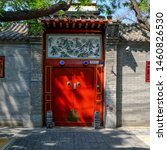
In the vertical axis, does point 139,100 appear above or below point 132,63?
below

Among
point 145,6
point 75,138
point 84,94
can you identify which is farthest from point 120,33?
point 75,138

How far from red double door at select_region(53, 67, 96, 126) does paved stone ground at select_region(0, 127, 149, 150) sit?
50cm

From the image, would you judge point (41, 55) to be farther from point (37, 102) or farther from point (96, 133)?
point (96, 133)

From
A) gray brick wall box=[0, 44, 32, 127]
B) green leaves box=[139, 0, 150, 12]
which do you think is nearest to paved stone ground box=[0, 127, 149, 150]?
gray brick wall box=[0, 44, 32, 127]

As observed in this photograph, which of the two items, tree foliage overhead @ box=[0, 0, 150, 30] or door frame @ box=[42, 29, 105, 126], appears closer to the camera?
tree foliage overhead @ box=[0, 0, 150, 30]

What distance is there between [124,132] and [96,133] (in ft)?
3.23

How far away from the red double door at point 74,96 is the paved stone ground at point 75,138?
1.64 ft

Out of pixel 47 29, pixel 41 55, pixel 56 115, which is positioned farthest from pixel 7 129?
pixel 47 29

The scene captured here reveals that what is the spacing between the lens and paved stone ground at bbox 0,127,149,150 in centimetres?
962

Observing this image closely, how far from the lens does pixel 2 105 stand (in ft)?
42.8

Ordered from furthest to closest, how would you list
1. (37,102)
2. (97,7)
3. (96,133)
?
(97,7)
(37,102)
(96,133)

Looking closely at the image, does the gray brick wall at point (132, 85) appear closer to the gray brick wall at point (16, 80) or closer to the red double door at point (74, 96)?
the red double door at point (74, 96)

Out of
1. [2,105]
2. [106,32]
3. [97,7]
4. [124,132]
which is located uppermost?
[97,7]

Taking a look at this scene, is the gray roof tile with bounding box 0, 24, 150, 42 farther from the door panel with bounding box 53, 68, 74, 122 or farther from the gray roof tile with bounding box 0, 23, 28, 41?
the door panel with bounding box 53, 68, 74, 122
